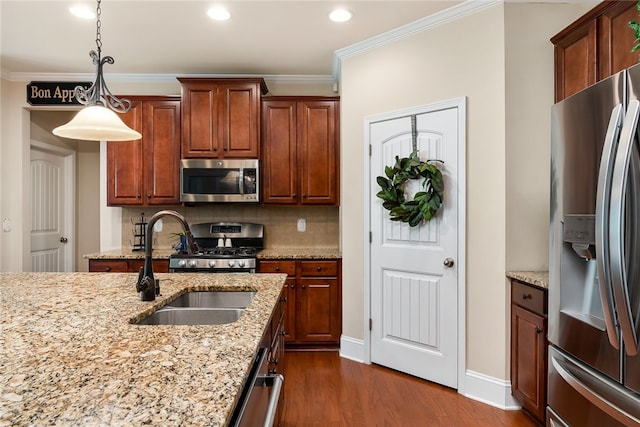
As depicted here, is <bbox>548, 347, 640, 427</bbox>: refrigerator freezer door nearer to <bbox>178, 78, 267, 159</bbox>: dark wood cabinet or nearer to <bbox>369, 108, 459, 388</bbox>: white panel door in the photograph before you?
<bbox>369, 108, 459, 388</bbox>: white panel door

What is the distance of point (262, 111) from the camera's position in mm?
3672

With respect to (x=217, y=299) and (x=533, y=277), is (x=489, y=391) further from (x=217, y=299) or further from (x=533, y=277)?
(x=217, y=299)

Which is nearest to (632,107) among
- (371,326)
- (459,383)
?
(459,383)

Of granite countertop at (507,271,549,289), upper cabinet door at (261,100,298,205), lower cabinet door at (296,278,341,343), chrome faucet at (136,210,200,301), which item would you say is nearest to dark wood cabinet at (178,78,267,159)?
upper cabinet door at (261,100,298,205)

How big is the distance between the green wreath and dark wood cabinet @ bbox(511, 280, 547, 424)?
742 mm

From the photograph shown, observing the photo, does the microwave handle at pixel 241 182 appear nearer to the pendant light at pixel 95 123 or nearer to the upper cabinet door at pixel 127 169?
the upper cabinet door at pixel 127 169

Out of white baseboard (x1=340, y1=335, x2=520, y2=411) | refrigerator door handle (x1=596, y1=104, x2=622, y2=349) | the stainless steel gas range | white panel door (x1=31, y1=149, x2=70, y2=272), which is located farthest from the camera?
white panel door (x1=31, y1=149, x2=70, y2=272)

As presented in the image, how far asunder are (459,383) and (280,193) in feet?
7.41

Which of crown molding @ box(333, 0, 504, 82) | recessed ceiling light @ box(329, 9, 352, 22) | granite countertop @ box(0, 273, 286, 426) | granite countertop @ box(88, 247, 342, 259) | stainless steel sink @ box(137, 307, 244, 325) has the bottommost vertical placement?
stainless steel sink @ box(137, 307, 244, 325)

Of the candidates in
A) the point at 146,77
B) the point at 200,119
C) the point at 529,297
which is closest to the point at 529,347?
the point at 529,297

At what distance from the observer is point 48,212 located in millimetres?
4582

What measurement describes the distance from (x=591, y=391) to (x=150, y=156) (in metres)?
3.80

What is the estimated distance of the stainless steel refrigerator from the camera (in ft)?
4.00

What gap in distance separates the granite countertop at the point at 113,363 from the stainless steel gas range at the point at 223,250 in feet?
5.48
